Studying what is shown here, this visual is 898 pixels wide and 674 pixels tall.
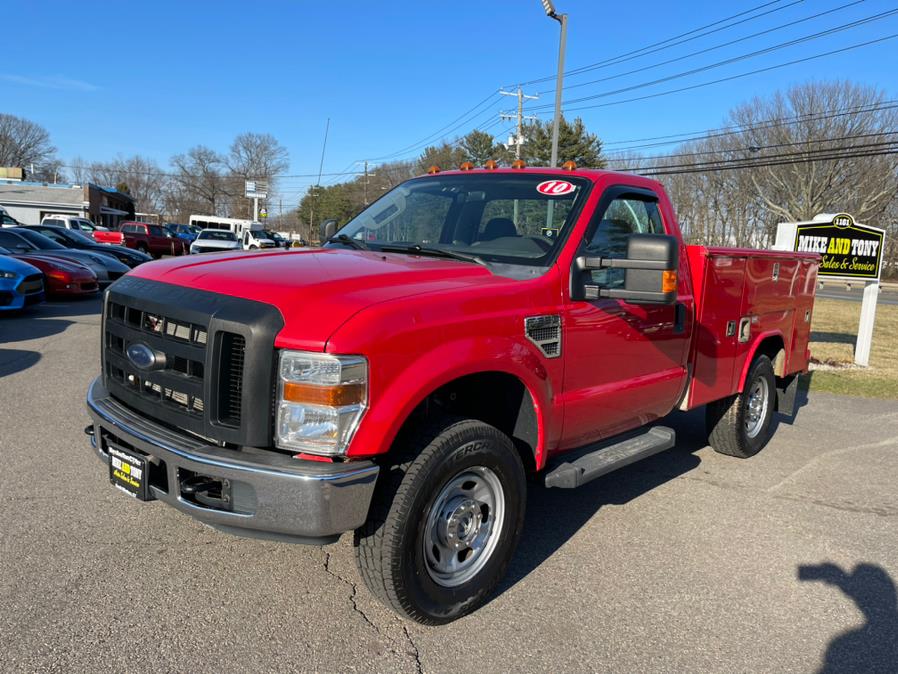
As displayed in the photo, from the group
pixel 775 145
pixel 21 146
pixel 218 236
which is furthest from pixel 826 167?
pixel 21 146

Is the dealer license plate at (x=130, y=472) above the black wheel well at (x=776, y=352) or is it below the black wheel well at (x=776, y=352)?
below

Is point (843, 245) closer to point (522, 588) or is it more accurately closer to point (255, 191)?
point (522, 588)

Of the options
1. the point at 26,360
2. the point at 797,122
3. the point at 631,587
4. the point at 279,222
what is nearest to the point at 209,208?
the point at 279,222

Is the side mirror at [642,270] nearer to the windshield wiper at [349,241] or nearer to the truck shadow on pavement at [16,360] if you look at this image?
the windshield wiper at [349,241]

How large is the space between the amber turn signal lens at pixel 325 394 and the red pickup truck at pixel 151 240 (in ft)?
108

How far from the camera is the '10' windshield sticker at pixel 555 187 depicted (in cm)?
392

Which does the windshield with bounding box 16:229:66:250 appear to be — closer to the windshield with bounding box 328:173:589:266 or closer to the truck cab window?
the windshield with bounding box 328:173:589:266

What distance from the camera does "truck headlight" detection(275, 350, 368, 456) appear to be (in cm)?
256

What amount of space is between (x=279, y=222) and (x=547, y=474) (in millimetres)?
120383

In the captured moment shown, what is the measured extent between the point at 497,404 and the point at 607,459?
85 cm

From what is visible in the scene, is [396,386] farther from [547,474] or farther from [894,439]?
[894,439]

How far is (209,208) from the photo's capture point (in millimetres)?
101062

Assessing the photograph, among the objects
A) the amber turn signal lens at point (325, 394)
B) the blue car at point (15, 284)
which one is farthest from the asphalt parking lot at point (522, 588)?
the blue car at point (15, 284)

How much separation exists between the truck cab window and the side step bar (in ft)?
3.19
